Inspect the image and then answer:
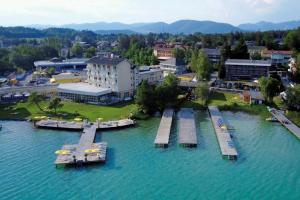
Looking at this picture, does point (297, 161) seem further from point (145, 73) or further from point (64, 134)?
point (145, 73)

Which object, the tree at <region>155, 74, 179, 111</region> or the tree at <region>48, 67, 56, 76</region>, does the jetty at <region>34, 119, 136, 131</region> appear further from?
the tree at <region>48, 67, 56, 76</region>

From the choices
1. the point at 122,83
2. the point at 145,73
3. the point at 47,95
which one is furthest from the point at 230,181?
the point at 47,95

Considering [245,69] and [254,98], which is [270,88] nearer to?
[254,98]

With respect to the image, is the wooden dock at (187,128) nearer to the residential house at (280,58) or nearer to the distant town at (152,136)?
the distant town at (152,136)

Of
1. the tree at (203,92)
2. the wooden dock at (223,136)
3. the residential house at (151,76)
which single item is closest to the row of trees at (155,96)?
the tree at (203,92)

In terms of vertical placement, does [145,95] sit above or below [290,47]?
below

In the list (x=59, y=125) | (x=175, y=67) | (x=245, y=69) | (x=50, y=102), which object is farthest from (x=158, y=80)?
(x=59, y=125)
